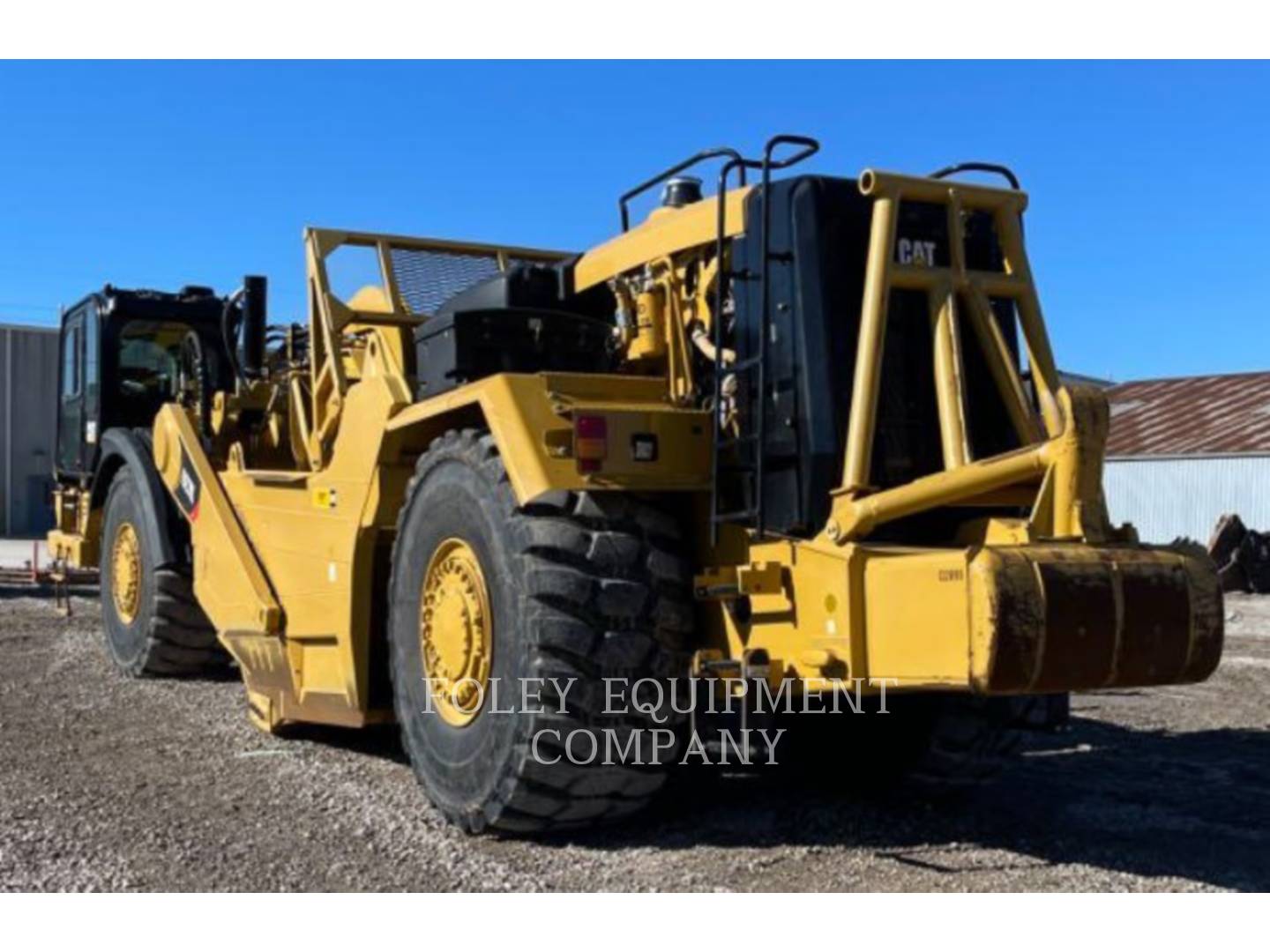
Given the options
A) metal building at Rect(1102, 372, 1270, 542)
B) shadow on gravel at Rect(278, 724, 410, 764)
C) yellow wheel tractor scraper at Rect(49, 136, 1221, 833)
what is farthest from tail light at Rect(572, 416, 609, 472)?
metal building at Rect(1102, 372, 1270, 542)

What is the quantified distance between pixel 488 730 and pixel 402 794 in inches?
41.7

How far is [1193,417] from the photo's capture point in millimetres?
27438

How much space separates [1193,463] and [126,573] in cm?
2045

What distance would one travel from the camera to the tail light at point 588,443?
4.78m

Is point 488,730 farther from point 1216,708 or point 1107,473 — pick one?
point 1107,473

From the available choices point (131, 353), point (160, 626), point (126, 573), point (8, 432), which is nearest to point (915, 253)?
point (160, 626)

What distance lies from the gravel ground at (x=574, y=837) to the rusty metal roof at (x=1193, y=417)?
18675 millimetres

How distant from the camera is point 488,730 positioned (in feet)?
16.4

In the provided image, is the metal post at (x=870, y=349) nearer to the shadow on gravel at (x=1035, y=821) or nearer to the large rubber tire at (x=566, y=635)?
the large rubber tire at (x=566, y=635)

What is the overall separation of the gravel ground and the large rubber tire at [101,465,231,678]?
107 cm

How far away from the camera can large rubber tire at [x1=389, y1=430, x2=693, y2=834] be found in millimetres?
4688

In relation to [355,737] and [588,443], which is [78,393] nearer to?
[355,737]

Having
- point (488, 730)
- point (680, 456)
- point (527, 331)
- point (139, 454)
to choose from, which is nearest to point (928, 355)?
point (680, 456)

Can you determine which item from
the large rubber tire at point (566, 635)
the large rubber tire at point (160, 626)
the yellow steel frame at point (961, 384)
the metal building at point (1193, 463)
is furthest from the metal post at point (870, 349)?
the metal building at point (1193, 463)
